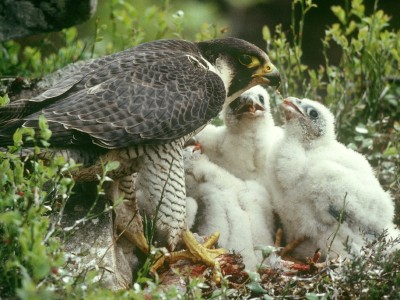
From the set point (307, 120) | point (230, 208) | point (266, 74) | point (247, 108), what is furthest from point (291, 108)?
point (230, 208)

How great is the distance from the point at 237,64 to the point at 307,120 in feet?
2.02

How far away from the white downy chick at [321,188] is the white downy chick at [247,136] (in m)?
0.32

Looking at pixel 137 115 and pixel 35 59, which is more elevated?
pixel 137 115

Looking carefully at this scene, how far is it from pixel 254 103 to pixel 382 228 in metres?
1.34

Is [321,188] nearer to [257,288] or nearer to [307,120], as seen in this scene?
[307,120]

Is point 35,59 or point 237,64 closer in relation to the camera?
point 237,64

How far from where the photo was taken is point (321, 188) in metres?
4.88

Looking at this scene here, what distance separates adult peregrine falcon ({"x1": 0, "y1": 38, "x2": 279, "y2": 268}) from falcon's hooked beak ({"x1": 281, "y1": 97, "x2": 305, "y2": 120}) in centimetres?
45

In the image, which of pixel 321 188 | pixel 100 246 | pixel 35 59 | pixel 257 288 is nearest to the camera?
pixel 257 288

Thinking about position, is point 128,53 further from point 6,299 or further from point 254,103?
point 6,299

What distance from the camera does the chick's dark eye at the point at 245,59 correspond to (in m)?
5.15

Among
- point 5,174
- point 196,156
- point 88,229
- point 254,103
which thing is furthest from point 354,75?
point 5,174

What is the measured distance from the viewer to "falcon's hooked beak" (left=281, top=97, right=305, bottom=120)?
519cm

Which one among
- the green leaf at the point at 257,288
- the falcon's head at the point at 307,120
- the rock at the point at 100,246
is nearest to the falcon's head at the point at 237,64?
the falcon's head at the point at 307,120
